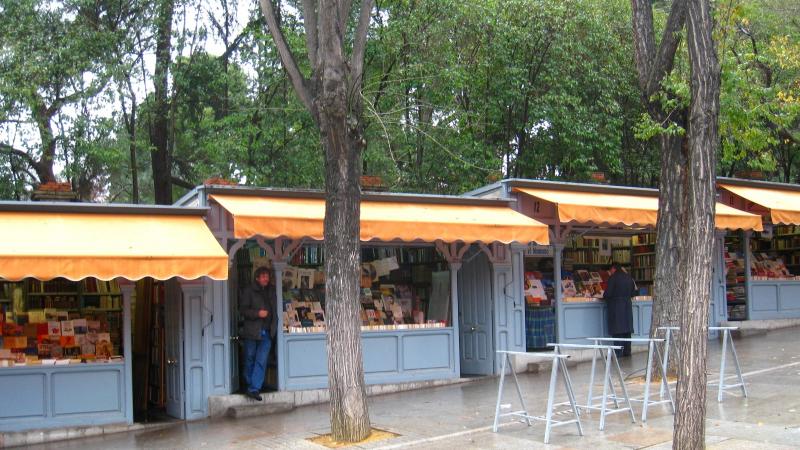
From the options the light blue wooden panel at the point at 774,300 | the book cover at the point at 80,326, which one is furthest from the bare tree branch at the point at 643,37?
the book cover at the point at 80,326

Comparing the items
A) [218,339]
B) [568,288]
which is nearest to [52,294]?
[218,339]

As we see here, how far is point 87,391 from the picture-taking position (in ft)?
35.2

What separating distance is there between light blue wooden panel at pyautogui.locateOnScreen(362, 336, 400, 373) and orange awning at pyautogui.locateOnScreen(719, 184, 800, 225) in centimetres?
906

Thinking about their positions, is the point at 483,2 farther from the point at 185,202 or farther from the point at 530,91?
the point at 185,202

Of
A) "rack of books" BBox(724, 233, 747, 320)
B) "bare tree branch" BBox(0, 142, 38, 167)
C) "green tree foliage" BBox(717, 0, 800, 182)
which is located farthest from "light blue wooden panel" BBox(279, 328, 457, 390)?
"bare tree branch" BBox(0, 142, 38, 167)

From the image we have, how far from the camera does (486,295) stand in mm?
14398

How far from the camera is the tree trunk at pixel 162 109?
2144 cm

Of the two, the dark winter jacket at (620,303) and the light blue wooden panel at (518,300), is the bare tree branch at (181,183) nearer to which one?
the light blue wooden panel at (518,300)

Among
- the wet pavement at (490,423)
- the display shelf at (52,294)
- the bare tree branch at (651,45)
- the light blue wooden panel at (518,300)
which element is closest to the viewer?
the wet pavement at (490,423)

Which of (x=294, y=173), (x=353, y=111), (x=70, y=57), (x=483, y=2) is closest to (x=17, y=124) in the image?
(x=70, y=57)

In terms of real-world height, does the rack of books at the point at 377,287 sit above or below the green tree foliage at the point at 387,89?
below

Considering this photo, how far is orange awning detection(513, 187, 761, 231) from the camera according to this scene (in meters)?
14.2

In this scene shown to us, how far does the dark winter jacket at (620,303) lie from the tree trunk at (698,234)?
29.2 ft

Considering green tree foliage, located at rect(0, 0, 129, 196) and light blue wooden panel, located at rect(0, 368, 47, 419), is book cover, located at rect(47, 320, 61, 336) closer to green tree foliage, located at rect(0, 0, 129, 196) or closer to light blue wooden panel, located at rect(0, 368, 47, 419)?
light blue wooden panel, located at rect(0, 368, 47, 419)
